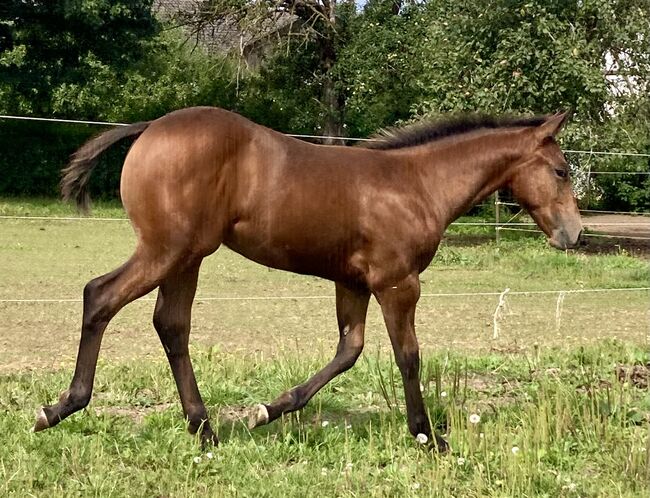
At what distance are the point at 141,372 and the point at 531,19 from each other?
41.8 feet

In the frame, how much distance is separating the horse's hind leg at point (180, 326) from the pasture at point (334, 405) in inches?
7.8

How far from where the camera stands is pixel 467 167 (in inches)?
192

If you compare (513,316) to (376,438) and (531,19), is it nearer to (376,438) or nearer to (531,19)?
(376,438)

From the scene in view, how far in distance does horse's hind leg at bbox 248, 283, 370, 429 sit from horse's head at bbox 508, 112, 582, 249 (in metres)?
1.11

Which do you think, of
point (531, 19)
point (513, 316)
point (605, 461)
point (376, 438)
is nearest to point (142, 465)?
point (376, 438)

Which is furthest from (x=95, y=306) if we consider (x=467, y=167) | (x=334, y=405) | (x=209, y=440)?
(x=467, y=167)

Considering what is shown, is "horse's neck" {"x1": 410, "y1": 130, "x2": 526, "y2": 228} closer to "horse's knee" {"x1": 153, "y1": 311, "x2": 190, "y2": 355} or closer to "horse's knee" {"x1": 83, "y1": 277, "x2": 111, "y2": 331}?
"horse's knee" {"x1": 153, "y1": 311, "x2": 190, "y2": 355}

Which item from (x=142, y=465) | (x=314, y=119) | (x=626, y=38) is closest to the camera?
(x=142, y=465)

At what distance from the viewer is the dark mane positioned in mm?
4996

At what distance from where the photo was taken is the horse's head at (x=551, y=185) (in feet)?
15.9

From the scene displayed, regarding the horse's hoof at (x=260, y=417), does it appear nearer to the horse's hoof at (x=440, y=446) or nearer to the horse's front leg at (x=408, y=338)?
the horse's front leg at (x=408, y=338)

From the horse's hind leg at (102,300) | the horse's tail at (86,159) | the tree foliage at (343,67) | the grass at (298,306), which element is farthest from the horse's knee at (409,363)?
the tree foliage at (343,67)

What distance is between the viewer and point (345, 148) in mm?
4820

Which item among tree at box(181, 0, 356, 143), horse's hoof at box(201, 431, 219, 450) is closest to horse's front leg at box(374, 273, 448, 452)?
horse's hoof at box(201, 431, 219, 450)
